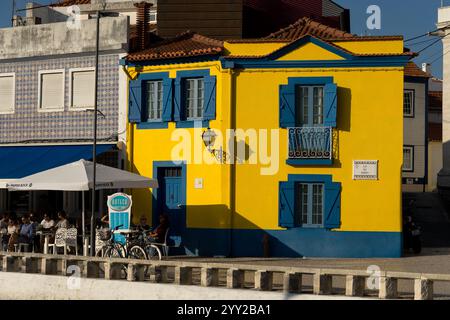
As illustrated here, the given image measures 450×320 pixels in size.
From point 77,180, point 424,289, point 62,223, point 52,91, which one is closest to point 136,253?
point 77,180

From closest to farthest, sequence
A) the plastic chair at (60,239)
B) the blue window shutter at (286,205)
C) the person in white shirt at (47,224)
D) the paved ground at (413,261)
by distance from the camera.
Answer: the paved ground at (413,261) → the plastic chair at (60,239) → the person in white shirt at (47,224) → the blue window shutter at (286,205)

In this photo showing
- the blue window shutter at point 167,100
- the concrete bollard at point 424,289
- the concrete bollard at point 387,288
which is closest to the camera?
the concrete bollard at point 424,289

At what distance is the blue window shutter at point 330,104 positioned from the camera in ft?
80.3

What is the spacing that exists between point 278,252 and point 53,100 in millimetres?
8976

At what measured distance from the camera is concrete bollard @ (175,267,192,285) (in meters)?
17.1

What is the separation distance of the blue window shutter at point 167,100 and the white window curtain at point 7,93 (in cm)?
592

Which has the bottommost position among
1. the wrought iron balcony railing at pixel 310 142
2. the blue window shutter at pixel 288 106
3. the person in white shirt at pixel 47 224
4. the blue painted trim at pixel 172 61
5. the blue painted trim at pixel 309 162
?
the person in white shirt at pixel 47 224

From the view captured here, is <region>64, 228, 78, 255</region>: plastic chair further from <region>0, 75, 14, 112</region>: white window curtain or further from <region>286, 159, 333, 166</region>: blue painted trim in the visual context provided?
<region>0, 75, 14, 112</region>: white window curtain

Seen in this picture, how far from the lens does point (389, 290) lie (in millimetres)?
15336

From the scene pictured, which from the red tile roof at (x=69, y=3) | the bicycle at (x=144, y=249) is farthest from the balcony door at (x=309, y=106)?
the red tile roof at (x=69, y=3)

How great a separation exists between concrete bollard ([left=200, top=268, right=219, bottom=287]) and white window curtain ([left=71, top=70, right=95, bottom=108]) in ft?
37.8

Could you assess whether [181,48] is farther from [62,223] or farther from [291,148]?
[62,223]

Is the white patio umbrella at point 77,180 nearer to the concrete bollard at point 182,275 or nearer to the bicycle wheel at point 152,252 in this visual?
the bicycle wheel at point 152,252
